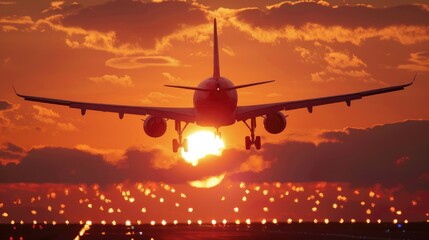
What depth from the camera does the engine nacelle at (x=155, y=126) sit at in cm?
9075

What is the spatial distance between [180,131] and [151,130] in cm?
331

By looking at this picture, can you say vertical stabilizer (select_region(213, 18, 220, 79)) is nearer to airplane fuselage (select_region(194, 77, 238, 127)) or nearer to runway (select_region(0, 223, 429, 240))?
airplane fuselage (select_region(194, 77, 238, 127))

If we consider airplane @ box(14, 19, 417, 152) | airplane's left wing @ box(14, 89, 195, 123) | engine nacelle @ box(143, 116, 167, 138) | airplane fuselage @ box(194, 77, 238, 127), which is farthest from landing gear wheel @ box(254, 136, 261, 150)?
engine nacelle @ box(143, 116, 167, 138)

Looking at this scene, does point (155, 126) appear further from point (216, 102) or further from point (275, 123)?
point (275, 123)

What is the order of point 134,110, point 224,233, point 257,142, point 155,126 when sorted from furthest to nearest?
point 224,233 < point 155,126 < point 257,142 < point 134,110

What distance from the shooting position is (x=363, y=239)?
93.6 meters

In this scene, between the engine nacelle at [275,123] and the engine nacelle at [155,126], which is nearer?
the engine nacelle at [275,123]

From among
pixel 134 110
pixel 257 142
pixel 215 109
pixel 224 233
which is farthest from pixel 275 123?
pixel 224 233

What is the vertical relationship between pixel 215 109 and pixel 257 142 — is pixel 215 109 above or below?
above

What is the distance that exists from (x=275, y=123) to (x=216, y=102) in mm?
10187

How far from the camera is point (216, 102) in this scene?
81.8 m

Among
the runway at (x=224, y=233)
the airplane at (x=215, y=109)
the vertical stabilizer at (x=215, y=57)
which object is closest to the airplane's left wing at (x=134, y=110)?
the airplane at (x=215, y=109)

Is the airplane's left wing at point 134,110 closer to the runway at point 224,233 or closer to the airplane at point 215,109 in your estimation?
the airplane at point 215,109

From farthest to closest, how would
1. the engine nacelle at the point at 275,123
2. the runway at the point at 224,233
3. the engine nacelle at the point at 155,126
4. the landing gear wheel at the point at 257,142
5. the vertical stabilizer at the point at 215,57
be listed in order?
the runway at the point at 224,233, the vertical stabilizer at the point at 215,57, the engine nacelle at the point at 155,126, the landing gear wheel at the point at 257,142, the engine nacelle at the point at 275,123
